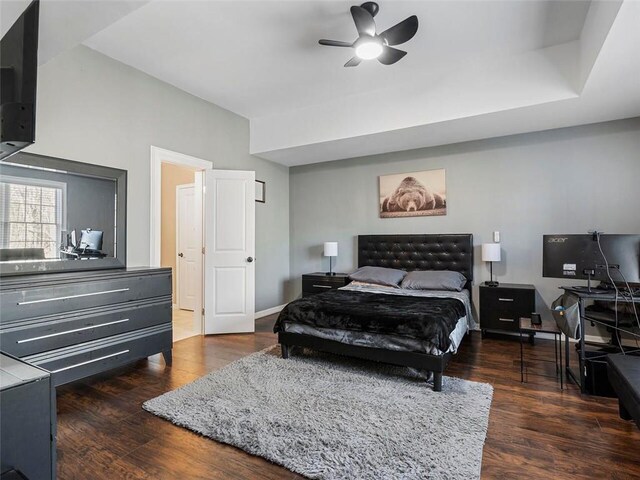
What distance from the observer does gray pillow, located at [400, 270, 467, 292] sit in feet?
13.1

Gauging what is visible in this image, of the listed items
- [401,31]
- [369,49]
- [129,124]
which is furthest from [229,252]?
[401,31]

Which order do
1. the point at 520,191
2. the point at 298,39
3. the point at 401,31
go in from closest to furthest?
the point at 401,31, the point at 298,39, the point at 520,191

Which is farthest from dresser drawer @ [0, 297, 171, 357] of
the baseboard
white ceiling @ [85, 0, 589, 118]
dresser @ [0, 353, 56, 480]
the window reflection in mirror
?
white ceiling @ [85, 0, 589, 118]

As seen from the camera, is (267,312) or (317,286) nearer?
(317,286)

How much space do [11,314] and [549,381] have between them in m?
4.12

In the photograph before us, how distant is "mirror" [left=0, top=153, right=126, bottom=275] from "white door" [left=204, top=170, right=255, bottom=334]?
1161 mm

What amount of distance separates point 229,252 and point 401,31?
3.19 metres

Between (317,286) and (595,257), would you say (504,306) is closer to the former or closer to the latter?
(595,257)

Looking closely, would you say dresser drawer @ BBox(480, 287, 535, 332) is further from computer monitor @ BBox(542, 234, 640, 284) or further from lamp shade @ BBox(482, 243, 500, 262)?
computer monitor @ BBox(542, 234, 640, 284)

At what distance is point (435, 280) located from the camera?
408cm

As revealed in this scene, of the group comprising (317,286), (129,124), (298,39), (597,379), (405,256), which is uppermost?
(298,39)

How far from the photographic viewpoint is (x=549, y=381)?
110 inches

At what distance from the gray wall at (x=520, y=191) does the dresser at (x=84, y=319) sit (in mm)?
3115

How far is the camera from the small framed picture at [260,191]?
5203mm
